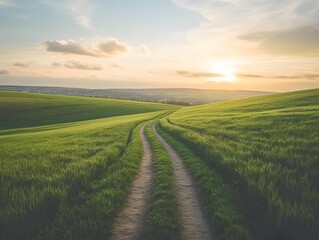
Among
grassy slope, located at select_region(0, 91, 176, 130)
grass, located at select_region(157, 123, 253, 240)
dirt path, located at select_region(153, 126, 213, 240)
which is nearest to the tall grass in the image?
dirt path, located at select_region(153, 126, 213, 240)

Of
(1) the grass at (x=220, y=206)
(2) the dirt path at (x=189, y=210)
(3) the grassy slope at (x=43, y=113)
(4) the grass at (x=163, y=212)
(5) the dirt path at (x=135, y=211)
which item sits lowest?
(3) the grassy slope at (x=43, y=113)

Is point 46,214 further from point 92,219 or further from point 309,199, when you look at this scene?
point 309,199

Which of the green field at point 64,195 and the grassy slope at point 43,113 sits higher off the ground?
the green field at point 64,195

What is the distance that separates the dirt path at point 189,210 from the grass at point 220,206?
0.73 ft

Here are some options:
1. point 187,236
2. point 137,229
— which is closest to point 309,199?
point 187,236

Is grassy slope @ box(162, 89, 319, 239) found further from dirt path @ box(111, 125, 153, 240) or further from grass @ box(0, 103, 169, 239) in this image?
grass @ box(0, 103, 169, 239)

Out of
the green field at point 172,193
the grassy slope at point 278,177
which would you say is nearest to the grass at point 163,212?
the green field at point 172,193

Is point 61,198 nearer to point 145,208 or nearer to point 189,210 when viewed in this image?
point 145,208

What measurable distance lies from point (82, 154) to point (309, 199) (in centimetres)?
1247

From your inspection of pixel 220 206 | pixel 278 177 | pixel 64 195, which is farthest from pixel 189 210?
pixel 64 195

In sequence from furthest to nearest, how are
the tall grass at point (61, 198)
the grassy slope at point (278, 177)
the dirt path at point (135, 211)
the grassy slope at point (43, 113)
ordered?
the grassy slope at point (43, 113) → the dirt path at point (135, 211) → the tall grass at point (61, 198) → the grassy slope at point (278, 177)

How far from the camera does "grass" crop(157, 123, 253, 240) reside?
741 centimetres

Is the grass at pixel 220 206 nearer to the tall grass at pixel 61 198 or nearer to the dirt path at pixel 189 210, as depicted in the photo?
the dirt path at pixel 189 210

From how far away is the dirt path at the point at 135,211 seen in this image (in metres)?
7.74
